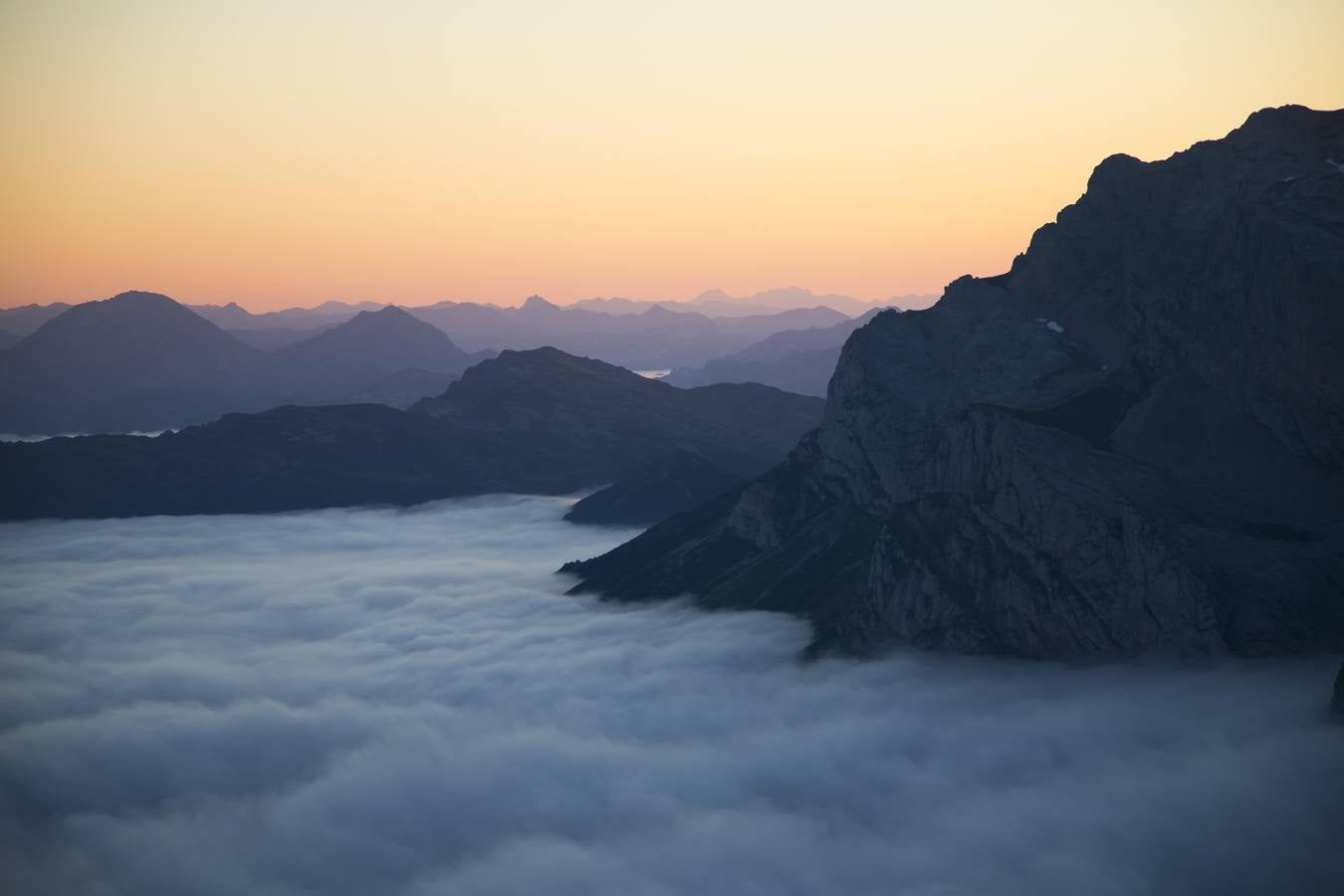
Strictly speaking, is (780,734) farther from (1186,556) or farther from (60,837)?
(60,837)

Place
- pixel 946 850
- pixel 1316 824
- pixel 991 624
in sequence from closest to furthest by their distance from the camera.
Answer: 1. pixel 1316 824
2. pixel 946 850
3. pixel 991 624

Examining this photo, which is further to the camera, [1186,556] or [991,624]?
[991,624]

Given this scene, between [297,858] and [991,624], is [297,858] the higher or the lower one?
the lower one

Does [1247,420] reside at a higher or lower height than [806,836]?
higher

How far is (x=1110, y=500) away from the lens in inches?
7165

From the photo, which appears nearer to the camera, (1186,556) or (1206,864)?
(1206,864)

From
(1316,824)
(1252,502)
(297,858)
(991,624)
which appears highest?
(1252,502)

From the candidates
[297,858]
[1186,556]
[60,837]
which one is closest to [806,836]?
[1186,556]

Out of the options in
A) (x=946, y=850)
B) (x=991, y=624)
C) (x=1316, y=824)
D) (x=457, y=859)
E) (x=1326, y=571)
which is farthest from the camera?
(x=991, y=624)

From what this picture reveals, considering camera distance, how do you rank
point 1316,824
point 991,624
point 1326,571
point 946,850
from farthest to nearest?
1. point 991,624
2. point 1326,571
3. point 946,850
4. point 1316,824

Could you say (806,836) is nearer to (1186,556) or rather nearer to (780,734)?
(780,734)

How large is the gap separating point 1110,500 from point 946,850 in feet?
179

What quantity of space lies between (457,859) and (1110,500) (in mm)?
99897

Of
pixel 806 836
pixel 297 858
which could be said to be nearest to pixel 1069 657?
pixel 806 836
